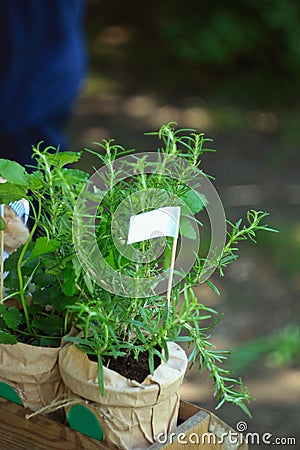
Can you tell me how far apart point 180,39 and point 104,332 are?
13.7ft

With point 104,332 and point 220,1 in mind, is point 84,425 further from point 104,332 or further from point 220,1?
point 220,1

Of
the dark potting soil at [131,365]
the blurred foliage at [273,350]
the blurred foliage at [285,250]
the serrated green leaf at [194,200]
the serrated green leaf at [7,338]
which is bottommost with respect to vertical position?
the dark potting soil at [131,365]

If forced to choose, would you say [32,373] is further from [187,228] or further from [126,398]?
[187,228]

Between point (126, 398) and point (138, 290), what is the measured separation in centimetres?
11

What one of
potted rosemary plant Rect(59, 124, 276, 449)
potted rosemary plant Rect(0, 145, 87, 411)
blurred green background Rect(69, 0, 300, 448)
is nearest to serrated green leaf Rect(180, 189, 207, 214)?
potted rosemary plant Rect(59, 124, 276, 449)

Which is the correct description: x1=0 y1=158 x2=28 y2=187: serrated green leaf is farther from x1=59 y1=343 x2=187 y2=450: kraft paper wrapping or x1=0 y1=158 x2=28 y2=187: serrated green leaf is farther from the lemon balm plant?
x1=59 y1=343 x2=187 y2=450: kraft paper wrapping

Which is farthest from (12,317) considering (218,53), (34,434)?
(218,53)

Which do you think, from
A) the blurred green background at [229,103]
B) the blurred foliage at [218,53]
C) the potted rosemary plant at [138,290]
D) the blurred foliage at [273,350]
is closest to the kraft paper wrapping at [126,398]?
the potted rosemary plant at [138,290]

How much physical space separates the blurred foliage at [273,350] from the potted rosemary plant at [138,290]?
1.56 meters

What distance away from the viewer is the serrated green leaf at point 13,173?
0.85 m

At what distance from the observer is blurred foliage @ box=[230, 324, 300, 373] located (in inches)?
96.0

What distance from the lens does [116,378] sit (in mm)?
821

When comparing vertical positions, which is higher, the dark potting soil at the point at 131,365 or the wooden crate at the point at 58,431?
the dark potting soil at the point at 131,365

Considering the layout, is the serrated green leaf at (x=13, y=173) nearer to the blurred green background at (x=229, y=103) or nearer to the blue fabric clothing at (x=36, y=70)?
the blue fabric clothing at (x=36, y=70)
